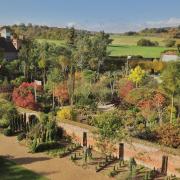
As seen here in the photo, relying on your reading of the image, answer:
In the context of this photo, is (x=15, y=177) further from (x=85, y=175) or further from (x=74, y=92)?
(x=74, y=92)

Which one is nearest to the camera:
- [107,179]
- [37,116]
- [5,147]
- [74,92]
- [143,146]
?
[107,179]

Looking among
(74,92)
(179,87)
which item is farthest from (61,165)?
(74,92)

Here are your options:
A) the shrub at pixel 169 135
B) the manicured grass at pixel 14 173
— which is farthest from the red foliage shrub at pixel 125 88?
the manicured grass at pixel 14 173

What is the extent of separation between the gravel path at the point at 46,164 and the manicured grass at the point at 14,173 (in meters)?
0.41

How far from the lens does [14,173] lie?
22.2 meters

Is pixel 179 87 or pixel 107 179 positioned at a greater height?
pixel 179 87

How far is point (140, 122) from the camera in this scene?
96.6ft

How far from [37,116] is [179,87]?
1073cm

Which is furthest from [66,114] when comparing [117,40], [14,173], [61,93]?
[117,40]

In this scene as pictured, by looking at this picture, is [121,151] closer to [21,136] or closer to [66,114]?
[66,114]

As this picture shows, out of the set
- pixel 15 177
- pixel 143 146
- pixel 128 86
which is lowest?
pixel 15 177

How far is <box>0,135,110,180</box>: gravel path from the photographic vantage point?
71.1ft

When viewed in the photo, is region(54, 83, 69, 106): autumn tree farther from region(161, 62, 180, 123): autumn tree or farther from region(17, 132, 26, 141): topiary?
region(161, 62, 180, 123): autumn tree

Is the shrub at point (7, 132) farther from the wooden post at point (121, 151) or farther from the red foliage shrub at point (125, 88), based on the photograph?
the red foliage shrub at point (125, 88)
